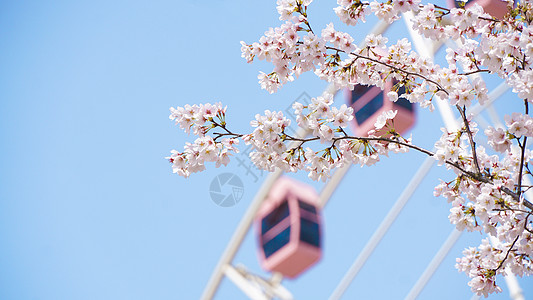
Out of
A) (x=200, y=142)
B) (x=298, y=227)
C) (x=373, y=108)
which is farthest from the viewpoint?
(x=298, y=227)

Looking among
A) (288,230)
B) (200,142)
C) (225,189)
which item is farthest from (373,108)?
(200,142)

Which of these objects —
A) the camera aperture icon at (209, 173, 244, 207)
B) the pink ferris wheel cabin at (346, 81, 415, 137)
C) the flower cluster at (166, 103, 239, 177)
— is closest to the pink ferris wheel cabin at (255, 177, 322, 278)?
the camera aperture icon at (209, 173, 244, 207)

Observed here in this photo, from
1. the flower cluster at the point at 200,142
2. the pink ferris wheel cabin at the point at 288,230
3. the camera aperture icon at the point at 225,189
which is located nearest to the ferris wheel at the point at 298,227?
the pink ferris wheel cabin at the point at 288,230

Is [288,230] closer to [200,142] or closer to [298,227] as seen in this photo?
[298,227]

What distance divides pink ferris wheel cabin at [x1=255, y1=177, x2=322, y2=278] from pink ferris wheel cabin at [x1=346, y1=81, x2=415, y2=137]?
1.69 m

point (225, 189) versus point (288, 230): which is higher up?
point (288, 230)

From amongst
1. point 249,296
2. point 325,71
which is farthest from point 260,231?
point 325,71

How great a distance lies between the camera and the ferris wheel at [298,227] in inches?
263

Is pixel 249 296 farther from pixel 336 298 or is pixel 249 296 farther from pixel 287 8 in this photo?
pixel 287 8

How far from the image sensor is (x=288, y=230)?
848 cm

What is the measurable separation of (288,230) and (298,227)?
35 cm

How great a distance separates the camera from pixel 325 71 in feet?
8.29

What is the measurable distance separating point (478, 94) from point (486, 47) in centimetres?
19

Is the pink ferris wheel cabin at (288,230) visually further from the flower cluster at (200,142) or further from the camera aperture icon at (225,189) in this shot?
the flower cluster at (200,142)
